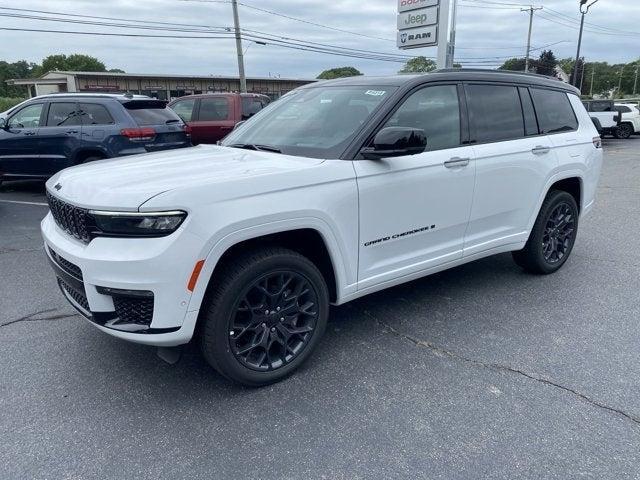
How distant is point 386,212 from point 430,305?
4.13 ft

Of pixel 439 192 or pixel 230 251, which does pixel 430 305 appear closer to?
pixel 439 192

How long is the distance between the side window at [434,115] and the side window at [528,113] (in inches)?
36.2

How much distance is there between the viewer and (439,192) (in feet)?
12.0

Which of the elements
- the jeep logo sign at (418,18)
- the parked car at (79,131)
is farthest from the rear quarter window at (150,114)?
the jeep logo sign at (418,18)

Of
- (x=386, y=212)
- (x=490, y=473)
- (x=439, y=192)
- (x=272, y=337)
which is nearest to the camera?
(x=490, y=473)

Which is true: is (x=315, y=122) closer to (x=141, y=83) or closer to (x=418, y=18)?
(x=418, y=18)

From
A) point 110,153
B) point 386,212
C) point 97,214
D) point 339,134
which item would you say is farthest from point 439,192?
point 110,153

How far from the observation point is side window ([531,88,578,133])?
464 centimetres

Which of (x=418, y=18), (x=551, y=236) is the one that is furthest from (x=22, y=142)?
(x=418, y=18)

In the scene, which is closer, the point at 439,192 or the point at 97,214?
the point at 97,214

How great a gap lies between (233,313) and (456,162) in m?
2.03

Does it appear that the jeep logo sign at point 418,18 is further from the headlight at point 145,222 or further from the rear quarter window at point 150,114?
the headlight at point 145,222

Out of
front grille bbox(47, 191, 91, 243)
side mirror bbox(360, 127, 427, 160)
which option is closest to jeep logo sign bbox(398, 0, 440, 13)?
side mirror bbox(360, 127, 427, 160)

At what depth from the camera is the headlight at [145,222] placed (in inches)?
99.3
